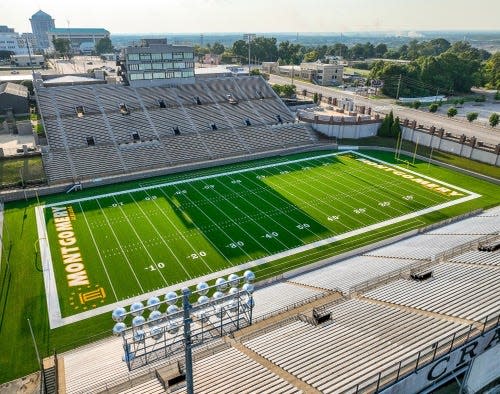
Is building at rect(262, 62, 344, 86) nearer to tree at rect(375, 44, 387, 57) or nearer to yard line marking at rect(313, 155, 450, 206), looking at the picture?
yard line marking at rect(313, 155, 450, 206)

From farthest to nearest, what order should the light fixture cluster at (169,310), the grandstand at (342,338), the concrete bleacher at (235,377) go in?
the grandstand at (342,338) → the concrete bleacher at (235,377) → the light fixture cluster at (169,310)

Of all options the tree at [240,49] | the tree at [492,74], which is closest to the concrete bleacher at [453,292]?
the tree at [492,74]

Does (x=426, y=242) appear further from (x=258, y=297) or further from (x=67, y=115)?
(x=67, y=115)

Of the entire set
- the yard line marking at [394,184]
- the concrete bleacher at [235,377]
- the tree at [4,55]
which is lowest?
the yard line marking at [394,184]

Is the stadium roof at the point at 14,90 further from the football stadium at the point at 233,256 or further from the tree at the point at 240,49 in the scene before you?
the tree at the point at 240,49

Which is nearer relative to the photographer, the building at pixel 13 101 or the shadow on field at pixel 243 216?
the shadow on field at pixel 243 216

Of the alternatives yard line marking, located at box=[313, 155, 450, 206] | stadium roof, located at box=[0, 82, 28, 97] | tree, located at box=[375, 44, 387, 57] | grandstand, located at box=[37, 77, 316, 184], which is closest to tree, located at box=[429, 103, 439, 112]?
grandstand, located at box=[37, 77, 316, 184]

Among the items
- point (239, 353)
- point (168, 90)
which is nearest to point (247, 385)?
point (239, 353)
